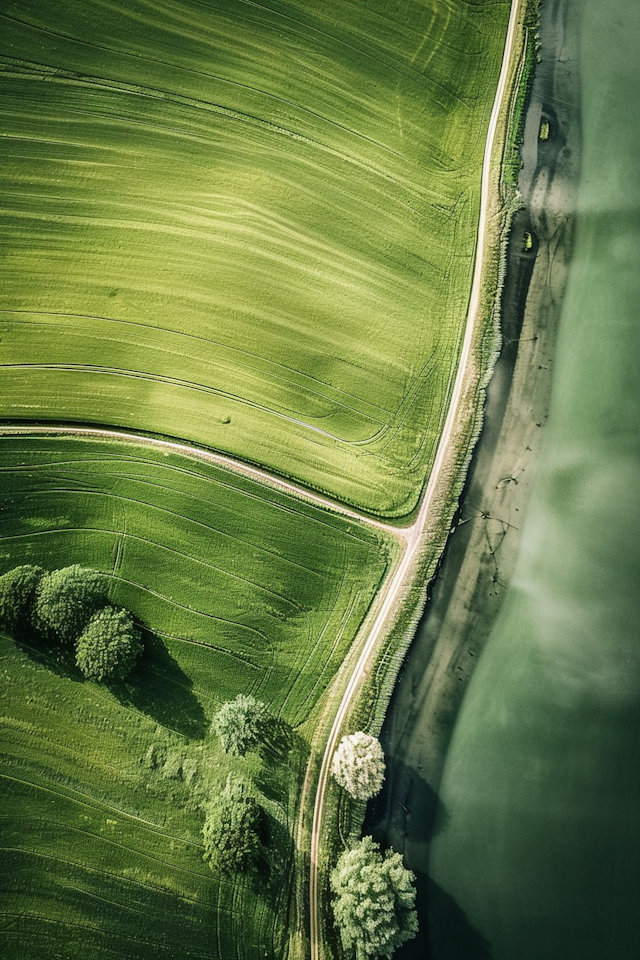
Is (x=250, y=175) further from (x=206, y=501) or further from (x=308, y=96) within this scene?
(x=206, y=501)

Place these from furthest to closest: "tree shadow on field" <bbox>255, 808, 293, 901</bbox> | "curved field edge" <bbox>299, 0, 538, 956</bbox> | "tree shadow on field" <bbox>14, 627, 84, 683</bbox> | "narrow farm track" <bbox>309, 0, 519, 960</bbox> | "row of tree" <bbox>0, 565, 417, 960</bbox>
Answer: "tree shadow on field" <bbox>14, 627, 84, 683</bbox> < "curved field edge" <bbox>299, 0, 538, 956</bbox> < "narrow farm track" <bbox>309, 0, 519, 960</bbox> < "tree shadow on field" <bbox>255, 808, 293, 901</bbox> < "row of tree" <bbox>0, 565, 417, 960</bbox>

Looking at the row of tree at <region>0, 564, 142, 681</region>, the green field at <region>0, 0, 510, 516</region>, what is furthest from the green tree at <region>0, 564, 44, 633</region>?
the green field at <region>0, 0, 510, 516</region>

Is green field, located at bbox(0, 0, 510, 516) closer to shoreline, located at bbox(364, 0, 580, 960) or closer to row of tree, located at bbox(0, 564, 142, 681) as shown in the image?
shoreline, located at bbox(364, 0, 580, 960)

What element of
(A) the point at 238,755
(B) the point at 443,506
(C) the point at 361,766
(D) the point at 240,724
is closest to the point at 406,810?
(C) the point at 361,766

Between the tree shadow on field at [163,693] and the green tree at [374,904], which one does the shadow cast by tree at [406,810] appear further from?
the tree shadow on field at [163,693]

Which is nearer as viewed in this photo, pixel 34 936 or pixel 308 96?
pixel 34 936

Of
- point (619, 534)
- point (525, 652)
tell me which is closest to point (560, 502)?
point (619, 534)
